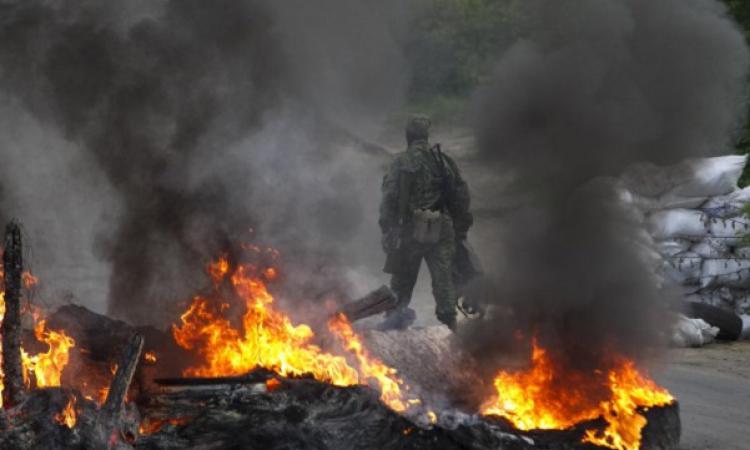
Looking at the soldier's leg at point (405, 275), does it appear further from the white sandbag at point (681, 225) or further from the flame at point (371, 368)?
the white sandbag at point (681, 225)

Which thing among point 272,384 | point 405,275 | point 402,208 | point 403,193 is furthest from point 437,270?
point 272,384

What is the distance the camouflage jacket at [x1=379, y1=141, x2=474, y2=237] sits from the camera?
7.32 m

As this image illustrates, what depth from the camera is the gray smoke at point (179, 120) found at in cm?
652

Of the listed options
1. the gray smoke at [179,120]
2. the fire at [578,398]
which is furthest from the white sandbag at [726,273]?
the fire at [578,398]

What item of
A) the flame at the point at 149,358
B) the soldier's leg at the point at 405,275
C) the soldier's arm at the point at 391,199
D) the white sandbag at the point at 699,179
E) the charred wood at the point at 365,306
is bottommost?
the flame at the point at 149,358

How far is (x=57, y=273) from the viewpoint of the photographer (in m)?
8.90

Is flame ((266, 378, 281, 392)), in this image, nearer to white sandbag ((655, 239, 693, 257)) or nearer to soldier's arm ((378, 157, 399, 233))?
soldier's arm ((378, 157, 399, 233))

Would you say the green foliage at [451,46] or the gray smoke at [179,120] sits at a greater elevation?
the green foliage at [451,46]

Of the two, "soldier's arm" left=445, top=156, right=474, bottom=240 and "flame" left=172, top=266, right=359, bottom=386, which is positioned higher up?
"soldier's arm" left=445, top=156, right=474, bottom=240

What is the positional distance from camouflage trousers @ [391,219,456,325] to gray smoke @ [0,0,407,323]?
2.11ft

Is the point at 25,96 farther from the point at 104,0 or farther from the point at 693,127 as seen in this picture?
the point at 693,127

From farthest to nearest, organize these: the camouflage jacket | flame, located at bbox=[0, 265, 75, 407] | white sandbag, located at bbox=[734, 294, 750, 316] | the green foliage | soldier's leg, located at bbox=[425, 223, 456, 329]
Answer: the green foliage → white sandbag, located at bbox=[734, 294, 750, 316] → the camouflage jacket → soldier's leg, located at bbox=[425, 223, 456, 329] → flame, located at bbox=[0, 265, 75, 407]

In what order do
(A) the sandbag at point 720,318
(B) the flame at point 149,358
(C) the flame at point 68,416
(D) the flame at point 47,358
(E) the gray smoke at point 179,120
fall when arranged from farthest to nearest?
→ (A) the sandbag at point 720,318, (E) the gray smoke at point 179,120, (B) the flame at point 149,358, (D) the flame at point 47,358, (C) the flame at point 68,416

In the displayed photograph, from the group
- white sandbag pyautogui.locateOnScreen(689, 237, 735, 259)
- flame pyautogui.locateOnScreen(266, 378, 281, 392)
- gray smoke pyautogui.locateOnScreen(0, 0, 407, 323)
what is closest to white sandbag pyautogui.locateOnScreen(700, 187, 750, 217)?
white sandbag pyautogui.locateOnScreen(689, 237, 735, 259)
